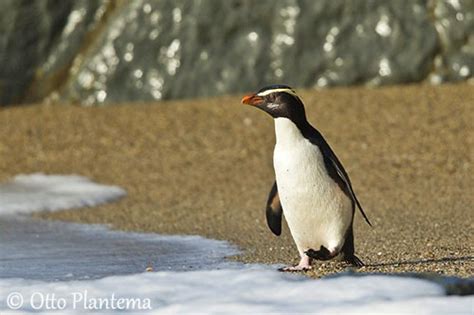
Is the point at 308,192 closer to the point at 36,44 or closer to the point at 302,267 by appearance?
the point at 302,267

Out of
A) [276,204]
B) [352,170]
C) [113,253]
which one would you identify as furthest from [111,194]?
[276,204]

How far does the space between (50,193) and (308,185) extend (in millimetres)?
3794

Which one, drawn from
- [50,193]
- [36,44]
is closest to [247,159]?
[50,193]

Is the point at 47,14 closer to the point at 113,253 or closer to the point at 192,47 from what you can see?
the point at 192,47

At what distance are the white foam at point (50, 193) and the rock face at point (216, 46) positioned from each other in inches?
74.8

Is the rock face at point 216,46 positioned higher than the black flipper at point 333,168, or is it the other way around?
the rock face at point 216,46

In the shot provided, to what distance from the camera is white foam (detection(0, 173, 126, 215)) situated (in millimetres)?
9016

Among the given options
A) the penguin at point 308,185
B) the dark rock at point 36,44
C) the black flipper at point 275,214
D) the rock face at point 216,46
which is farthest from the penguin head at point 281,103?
the dark rock at point 36,44

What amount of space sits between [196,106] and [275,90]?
5.23 metres

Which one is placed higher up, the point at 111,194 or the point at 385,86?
the point at 385,86

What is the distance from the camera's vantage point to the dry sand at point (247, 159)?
7.66 meters

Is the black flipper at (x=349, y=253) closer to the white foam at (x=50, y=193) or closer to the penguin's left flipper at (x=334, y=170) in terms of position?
the penguin's left flipper at (x=334, y=170)

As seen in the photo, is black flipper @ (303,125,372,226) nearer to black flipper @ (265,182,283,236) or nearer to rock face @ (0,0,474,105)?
black flipper @ (265,182,283,236)

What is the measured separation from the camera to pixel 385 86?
11383mm
